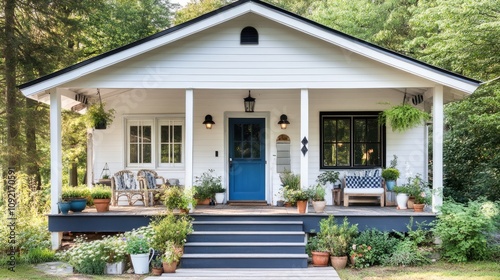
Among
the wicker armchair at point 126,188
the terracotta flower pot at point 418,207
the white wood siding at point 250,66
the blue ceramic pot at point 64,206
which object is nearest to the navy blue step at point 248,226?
the wicker armchair at point 126,188

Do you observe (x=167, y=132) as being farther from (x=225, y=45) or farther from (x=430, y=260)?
(x=430, y=260)

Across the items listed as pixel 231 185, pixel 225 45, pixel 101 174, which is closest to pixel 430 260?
pixel 231 185

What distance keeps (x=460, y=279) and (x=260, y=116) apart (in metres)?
5.49

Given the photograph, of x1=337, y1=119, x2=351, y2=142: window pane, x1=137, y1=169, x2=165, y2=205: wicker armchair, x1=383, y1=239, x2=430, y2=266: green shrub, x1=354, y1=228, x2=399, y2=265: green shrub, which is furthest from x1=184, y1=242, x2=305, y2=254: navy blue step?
x1=337, y1=119, x2=351, y2=142: window pane

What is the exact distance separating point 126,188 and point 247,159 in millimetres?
2833

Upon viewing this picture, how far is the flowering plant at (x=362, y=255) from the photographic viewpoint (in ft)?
22.6

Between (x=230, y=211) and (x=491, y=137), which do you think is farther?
(x=491, y=137)

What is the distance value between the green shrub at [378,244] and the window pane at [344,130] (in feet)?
10.1

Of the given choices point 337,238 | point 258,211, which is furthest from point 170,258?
point 337,238

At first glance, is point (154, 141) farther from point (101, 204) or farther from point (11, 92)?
point (11, 92)

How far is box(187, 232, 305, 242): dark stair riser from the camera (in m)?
7.34

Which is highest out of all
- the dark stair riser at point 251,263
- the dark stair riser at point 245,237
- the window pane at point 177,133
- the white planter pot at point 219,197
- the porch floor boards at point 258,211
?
the window pane at point 177,133

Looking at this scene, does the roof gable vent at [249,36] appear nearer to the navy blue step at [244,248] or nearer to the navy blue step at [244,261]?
the navy blue step at [244,248]

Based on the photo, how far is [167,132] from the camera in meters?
10.2
